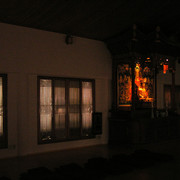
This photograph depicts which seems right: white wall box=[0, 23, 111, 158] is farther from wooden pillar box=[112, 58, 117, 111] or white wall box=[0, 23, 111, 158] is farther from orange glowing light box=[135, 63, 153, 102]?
orange glowing light box=[135, 63, 153, 102]

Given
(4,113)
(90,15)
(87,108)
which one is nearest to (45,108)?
(4,113)

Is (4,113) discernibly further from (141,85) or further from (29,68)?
(141,85)

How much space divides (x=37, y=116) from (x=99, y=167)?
2.43m

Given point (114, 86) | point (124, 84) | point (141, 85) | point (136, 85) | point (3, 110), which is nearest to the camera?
point (3, 110)

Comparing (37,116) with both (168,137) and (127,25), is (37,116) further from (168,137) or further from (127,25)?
(168,137)

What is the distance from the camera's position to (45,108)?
6836 millimetres

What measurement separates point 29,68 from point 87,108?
2.21 m

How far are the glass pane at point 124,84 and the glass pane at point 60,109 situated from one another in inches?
73.3

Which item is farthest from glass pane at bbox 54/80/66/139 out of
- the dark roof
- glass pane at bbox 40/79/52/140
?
the dark roof

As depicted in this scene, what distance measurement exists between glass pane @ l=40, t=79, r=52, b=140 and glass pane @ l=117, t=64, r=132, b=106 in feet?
7.47

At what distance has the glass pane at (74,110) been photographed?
7293mm

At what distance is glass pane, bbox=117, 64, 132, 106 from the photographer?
780 cm

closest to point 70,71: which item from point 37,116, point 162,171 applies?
point 37,116

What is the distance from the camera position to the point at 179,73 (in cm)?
1052
